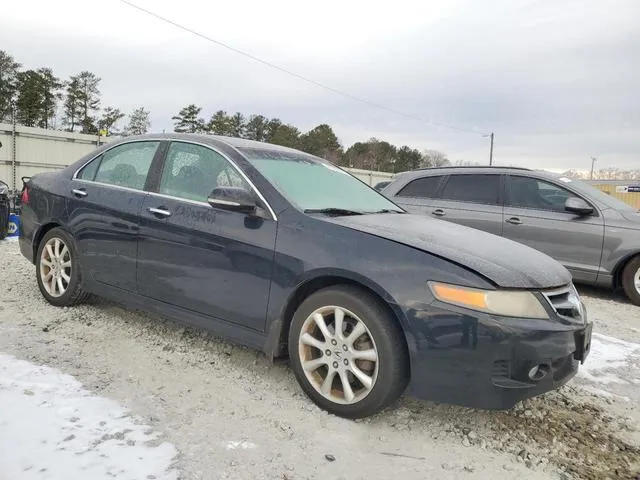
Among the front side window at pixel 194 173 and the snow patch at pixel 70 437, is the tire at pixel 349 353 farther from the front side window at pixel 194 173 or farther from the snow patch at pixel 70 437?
the front side window at pixel 194 173

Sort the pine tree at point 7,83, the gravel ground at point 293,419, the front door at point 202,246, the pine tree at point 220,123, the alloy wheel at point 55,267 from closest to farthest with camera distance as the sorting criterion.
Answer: the gravel ground at point 293,419 → the front door at point 202,246 → the alloy wheel at point 55,267 → the pine tree at point 7,83 → the pine tree at point 220,123

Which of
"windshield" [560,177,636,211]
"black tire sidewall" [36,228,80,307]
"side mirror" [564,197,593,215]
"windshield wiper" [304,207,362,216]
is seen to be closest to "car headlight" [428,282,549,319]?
"windshield wiper" [304,207,362,216]

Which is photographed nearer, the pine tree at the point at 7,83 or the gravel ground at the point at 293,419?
the gravel ground at the point at 293,419

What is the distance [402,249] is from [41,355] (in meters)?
2.50

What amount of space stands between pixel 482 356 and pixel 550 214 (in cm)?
472

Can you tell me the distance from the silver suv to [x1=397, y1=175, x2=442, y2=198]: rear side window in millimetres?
14

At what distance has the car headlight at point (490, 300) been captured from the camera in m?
2.48

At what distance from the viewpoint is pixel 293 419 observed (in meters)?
2.78

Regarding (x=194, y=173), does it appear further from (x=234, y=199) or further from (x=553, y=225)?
(x=553, y=225)

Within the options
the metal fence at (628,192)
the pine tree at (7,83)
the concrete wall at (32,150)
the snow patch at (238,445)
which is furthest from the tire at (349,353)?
the pine tree at (7,83)

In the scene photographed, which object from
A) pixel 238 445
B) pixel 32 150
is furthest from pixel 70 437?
pixel 32 150

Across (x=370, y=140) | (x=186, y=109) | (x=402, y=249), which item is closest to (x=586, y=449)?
(x=402, y=249)

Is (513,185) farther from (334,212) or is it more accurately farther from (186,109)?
(186,109)

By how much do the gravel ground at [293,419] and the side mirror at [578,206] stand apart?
2576mm
